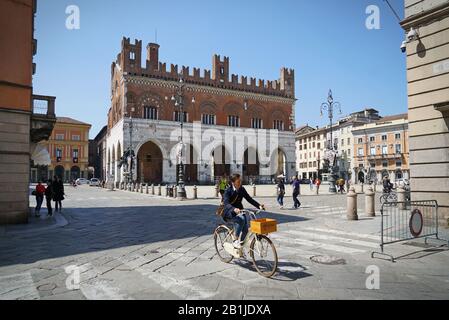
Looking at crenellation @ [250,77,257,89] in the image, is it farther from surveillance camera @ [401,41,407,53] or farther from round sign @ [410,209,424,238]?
round sign @ [410,209,424,238]

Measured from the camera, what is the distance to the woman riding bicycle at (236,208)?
16.6 feet

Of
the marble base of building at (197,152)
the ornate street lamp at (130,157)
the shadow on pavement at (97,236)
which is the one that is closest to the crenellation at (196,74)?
the marble base of building at (197,152)

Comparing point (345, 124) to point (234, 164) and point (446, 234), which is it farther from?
point (446, 234)

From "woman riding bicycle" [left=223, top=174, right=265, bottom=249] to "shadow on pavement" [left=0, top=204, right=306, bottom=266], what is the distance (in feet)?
7.43

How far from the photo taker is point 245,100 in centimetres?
4800

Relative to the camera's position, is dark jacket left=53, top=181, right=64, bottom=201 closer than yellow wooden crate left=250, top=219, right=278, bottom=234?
No

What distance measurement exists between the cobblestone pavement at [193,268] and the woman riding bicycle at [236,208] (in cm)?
54

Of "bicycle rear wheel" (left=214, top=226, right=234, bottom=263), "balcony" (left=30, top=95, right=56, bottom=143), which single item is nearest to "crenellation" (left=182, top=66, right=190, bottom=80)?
"balcony" (left=30, top=95, right=56, bottom=143)

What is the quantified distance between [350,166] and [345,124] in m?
8.86

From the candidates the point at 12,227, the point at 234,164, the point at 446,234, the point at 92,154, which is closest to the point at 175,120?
the point at 234,164

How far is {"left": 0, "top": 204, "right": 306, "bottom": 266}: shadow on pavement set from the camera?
20.2ft

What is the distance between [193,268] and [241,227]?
3.32 feet

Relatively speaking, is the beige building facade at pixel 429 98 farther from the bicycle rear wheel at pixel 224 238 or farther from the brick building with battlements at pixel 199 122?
the brick building with battlements at pixel 199 122

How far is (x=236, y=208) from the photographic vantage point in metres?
5.12
